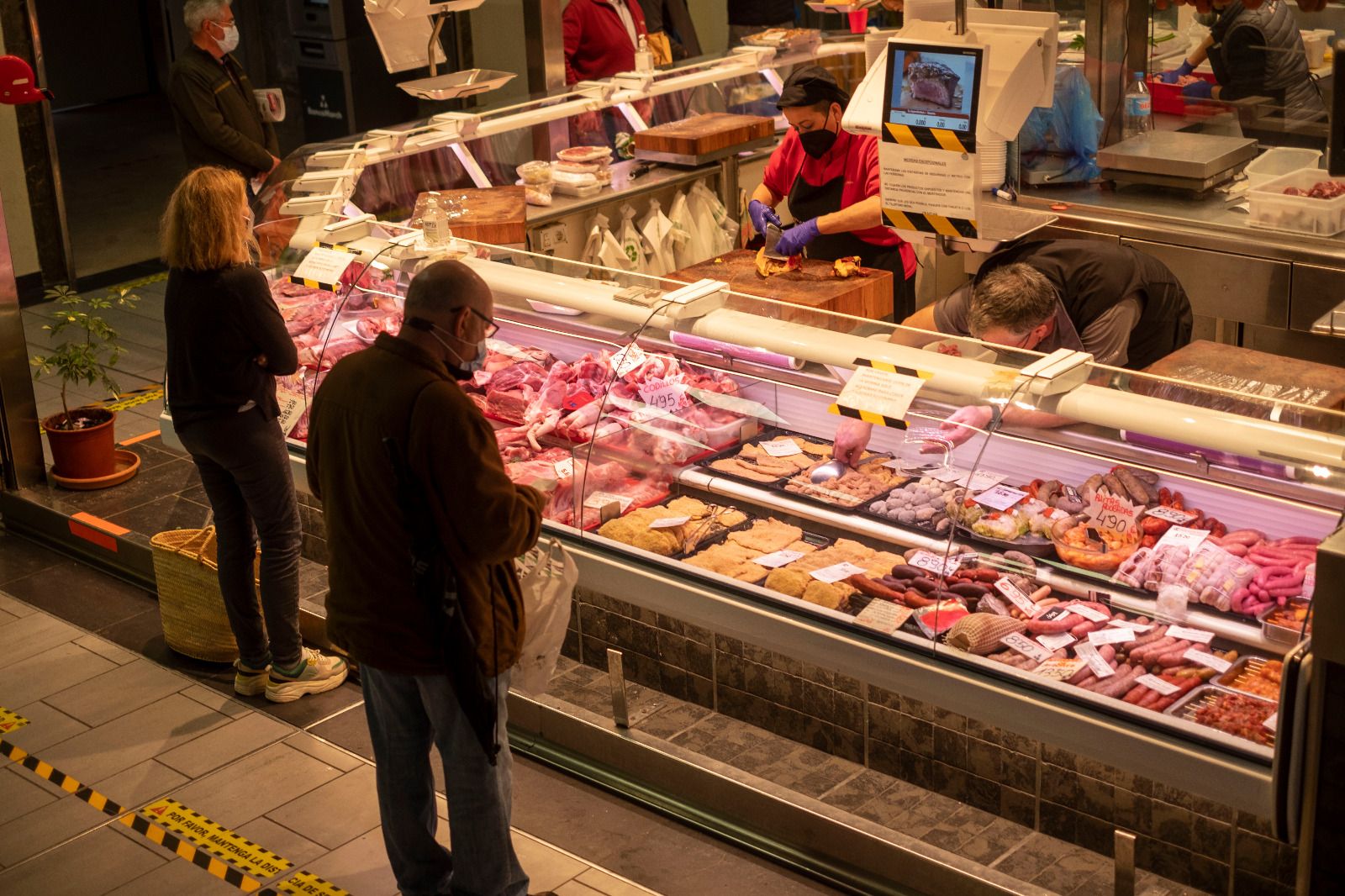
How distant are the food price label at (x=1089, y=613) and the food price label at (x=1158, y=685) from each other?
0.24 m

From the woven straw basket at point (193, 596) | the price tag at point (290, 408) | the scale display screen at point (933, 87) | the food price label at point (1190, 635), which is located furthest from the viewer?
the price tag at point (290, 408)

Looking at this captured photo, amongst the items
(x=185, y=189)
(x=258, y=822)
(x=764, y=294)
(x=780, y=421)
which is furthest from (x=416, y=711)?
(x=764, y=294)

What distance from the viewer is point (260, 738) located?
5.34 metres

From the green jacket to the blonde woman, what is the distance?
406 cm

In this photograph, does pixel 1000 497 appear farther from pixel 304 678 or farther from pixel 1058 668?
pixel 304 678

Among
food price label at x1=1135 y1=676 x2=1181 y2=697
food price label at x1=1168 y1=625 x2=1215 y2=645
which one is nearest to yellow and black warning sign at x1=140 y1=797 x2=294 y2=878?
food price label at x1=1135 y1=676 x2=1181 y2=697

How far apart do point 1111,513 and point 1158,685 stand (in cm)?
56

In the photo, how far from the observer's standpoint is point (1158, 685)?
3637 mm

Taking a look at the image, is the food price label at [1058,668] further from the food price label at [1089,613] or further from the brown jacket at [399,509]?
the brown jacket at [399,509]

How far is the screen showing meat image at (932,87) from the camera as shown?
170 inches

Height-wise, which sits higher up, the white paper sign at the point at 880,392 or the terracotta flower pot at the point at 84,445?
the white paper sign at the point at 880,392

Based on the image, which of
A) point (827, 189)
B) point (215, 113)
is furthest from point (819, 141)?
point (215, 113)

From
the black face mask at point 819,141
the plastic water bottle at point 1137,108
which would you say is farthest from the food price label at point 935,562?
the plastic water bottle at point 1137,108

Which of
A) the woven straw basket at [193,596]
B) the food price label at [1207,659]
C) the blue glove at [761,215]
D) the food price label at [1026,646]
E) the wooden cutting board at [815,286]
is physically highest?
the blue glove at [761,215]
